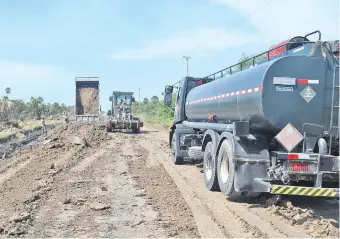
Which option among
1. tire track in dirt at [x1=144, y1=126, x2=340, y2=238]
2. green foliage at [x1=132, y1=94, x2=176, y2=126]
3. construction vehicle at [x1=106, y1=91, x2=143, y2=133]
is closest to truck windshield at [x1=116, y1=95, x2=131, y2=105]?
construction vehicle at [x1=106, y1=91, x2=143, y2=133]

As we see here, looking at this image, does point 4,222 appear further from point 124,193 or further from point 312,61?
point 312,61

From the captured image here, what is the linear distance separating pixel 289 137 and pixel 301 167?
532 mm

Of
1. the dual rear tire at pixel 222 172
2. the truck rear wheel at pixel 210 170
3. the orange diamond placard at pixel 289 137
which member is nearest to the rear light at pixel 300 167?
the orange diamond placard at pixel 289 137

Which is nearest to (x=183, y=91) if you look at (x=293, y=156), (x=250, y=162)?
(x=250, y=162)

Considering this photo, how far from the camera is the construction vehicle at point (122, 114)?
32.2 meters

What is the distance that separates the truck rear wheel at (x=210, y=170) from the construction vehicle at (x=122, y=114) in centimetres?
2257

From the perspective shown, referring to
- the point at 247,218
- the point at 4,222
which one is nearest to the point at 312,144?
the point at 247,218

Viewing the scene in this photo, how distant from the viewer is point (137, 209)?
7.39m

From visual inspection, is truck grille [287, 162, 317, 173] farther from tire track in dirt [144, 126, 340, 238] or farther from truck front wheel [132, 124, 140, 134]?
truck front wheel [132, 124, 140, 134]

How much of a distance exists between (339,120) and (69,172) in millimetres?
7692

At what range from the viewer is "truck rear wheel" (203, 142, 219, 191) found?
8.98 meters

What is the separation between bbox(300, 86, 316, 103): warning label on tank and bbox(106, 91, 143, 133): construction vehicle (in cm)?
2548

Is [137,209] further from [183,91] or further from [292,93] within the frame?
[183,91]

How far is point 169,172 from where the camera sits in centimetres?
1207
